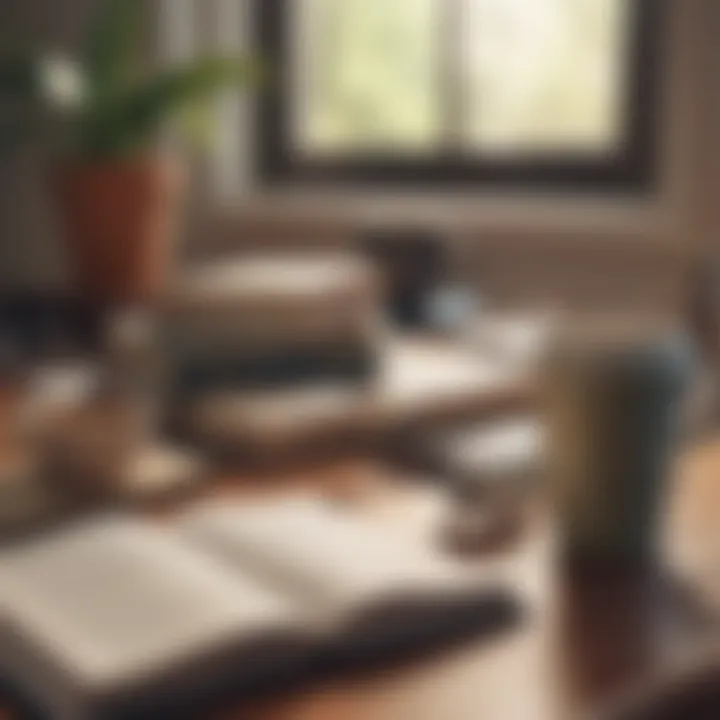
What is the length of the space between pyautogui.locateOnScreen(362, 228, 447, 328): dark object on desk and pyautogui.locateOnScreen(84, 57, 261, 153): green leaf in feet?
1.00

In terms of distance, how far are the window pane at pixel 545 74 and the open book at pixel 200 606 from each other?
4.86 ft

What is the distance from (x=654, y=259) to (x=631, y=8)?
1.35 feet

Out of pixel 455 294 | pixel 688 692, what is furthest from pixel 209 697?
pixel 455 294

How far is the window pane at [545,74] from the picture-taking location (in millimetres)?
2414

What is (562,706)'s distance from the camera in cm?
84

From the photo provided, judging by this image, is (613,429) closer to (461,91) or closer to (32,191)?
(461,91)

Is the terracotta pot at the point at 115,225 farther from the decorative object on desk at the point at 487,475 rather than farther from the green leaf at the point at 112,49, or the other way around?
the decorative object on desk at the point at 487,475

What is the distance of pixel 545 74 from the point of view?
2502mm

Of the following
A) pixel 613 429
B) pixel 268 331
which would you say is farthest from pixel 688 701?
pixel 268 331

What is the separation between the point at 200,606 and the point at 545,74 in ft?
5.77

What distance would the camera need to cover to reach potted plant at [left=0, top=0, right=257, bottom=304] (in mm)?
2053

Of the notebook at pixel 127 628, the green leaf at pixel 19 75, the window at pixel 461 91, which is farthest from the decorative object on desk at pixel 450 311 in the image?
the notebook at pixel 127 628

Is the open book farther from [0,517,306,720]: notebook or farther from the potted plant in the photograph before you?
the potted plant

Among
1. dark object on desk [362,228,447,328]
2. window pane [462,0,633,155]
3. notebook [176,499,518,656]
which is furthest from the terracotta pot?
notebook [176,499,518,656]
